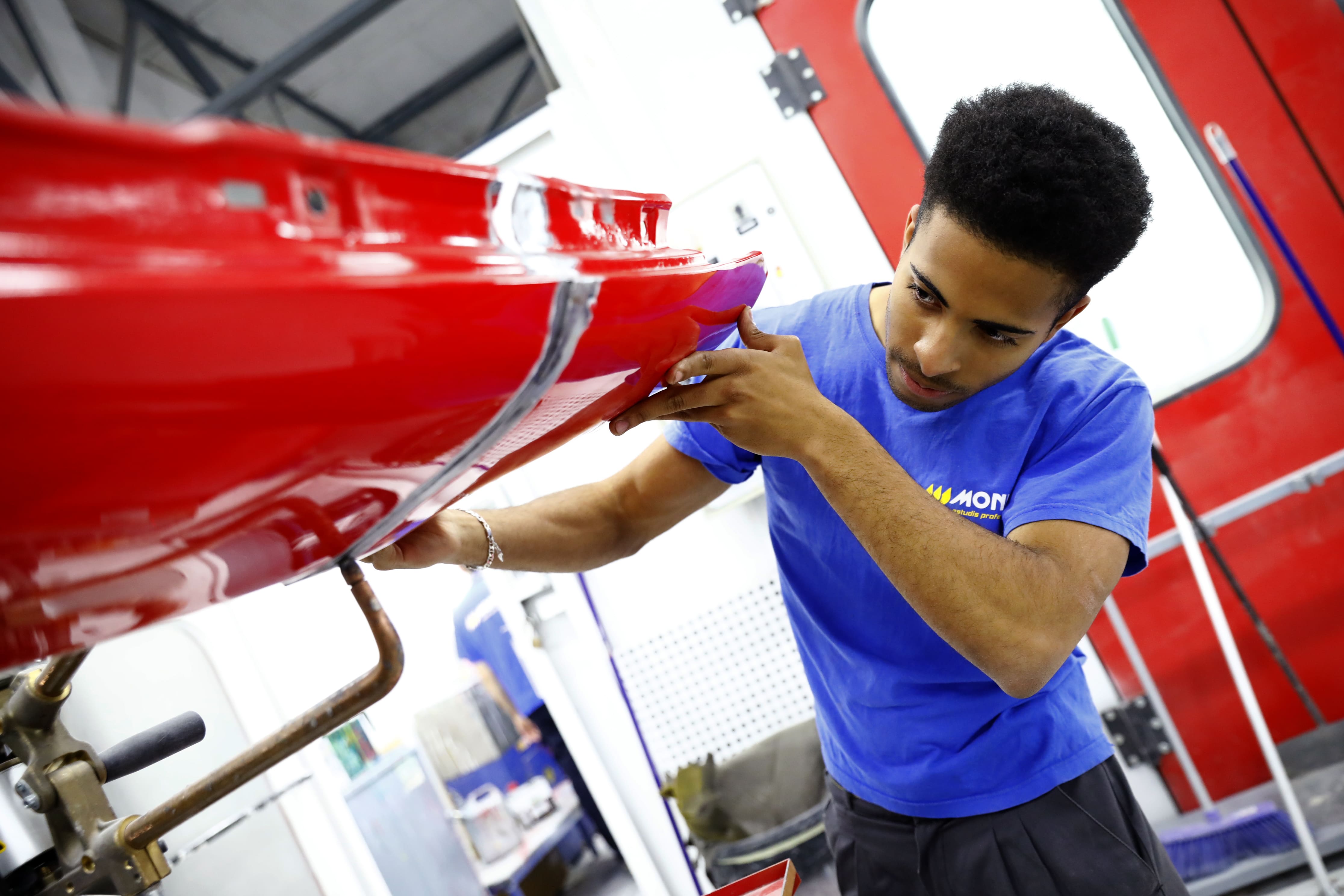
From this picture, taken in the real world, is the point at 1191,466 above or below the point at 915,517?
below

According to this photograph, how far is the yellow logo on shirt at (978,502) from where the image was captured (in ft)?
3.84

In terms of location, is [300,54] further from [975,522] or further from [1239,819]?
[1239,819]

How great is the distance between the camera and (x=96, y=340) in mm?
307

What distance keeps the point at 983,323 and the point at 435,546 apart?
0.73 metres

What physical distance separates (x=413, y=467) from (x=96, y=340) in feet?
0.84

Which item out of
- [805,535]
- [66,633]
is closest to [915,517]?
[805,535]

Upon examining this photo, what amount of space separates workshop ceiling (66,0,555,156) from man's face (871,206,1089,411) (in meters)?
4.18

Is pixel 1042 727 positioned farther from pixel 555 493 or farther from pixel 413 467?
pixel 413 467

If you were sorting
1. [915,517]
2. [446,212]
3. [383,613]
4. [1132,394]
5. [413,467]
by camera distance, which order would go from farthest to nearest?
[1132,394] → [915,517] → [383,613] → [413,467] → [446,212]

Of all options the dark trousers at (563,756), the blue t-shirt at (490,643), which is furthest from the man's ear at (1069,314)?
the dark trousers at (563,756)

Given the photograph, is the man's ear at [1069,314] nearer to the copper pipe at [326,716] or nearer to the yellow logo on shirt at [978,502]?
the yellow logo on shirt at [978,502]

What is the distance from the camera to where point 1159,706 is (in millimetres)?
2258

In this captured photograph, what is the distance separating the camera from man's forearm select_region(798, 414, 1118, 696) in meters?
0.94

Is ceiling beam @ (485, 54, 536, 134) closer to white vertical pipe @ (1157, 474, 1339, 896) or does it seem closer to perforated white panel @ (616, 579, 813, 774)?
perforated white panel @ (616, 579, 813, 774)
